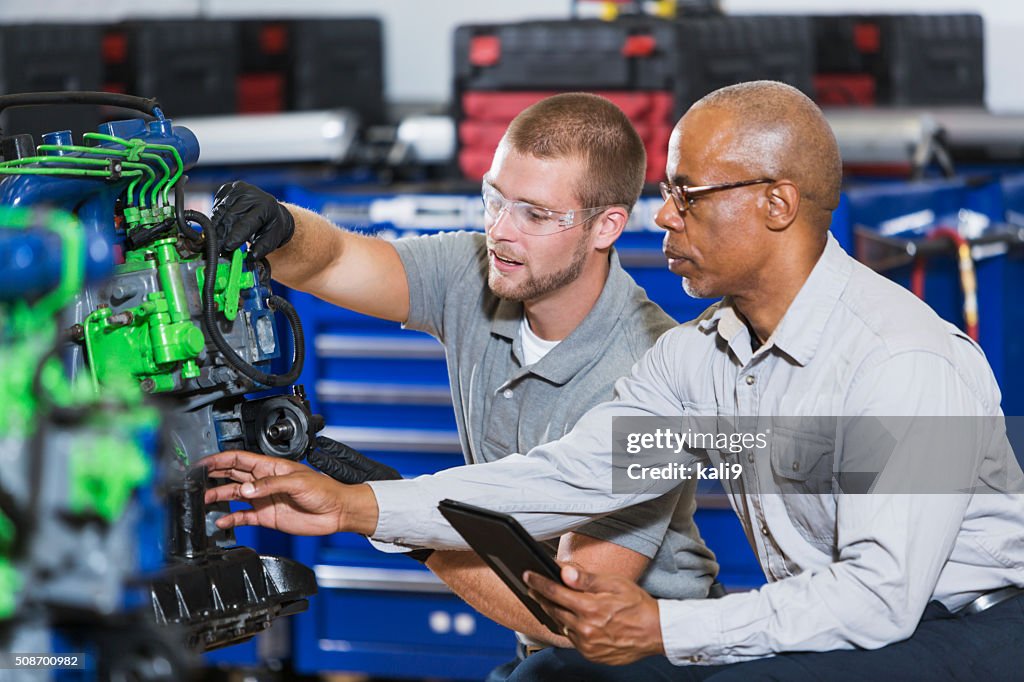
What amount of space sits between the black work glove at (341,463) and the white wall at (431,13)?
5.00 metres

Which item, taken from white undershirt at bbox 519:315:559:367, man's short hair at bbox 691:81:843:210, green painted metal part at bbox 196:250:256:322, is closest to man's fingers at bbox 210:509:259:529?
green painted metal part at bbox 196:250:256:322

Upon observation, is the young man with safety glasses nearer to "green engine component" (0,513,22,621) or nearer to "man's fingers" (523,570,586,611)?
"man's fingers" (523,570,586,611)

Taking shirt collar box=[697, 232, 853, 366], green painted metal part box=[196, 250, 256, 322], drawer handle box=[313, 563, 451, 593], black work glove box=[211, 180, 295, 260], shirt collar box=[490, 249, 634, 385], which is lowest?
drawer handle box=[313, 563, 451, 593]

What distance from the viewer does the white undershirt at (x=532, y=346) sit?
2273 millimetres

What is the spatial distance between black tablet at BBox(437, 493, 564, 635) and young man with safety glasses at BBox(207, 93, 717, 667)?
0.35 meters

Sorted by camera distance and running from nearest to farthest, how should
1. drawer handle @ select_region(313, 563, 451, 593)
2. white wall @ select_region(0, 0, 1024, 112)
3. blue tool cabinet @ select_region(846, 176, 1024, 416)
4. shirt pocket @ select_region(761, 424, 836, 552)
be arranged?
shirt pocket @ select_region(761, 424, 836, 552) → drawer handle @ select_region(313, 563, 451, 593) → blue tool cabinet @ select_region(846, 176, 1024, 416) → white wall @ select_region(0, 0, 1024, 112)

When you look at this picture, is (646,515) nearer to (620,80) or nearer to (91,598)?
(91,598)

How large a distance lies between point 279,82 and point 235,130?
4.94 ft

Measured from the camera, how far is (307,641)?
338 centimetres

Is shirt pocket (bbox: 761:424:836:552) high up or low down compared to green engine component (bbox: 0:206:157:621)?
down

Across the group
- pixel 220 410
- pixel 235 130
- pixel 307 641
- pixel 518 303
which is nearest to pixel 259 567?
pixel 220 410

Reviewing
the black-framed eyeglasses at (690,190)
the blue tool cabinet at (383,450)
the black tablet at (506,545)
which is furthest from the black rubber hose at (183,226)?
the blue tool cabinet at (383,450)

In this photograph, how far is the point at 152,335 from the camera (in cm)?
157

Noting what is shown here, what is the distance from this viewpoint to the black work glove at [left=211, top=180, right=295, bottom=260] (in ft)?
5.67
